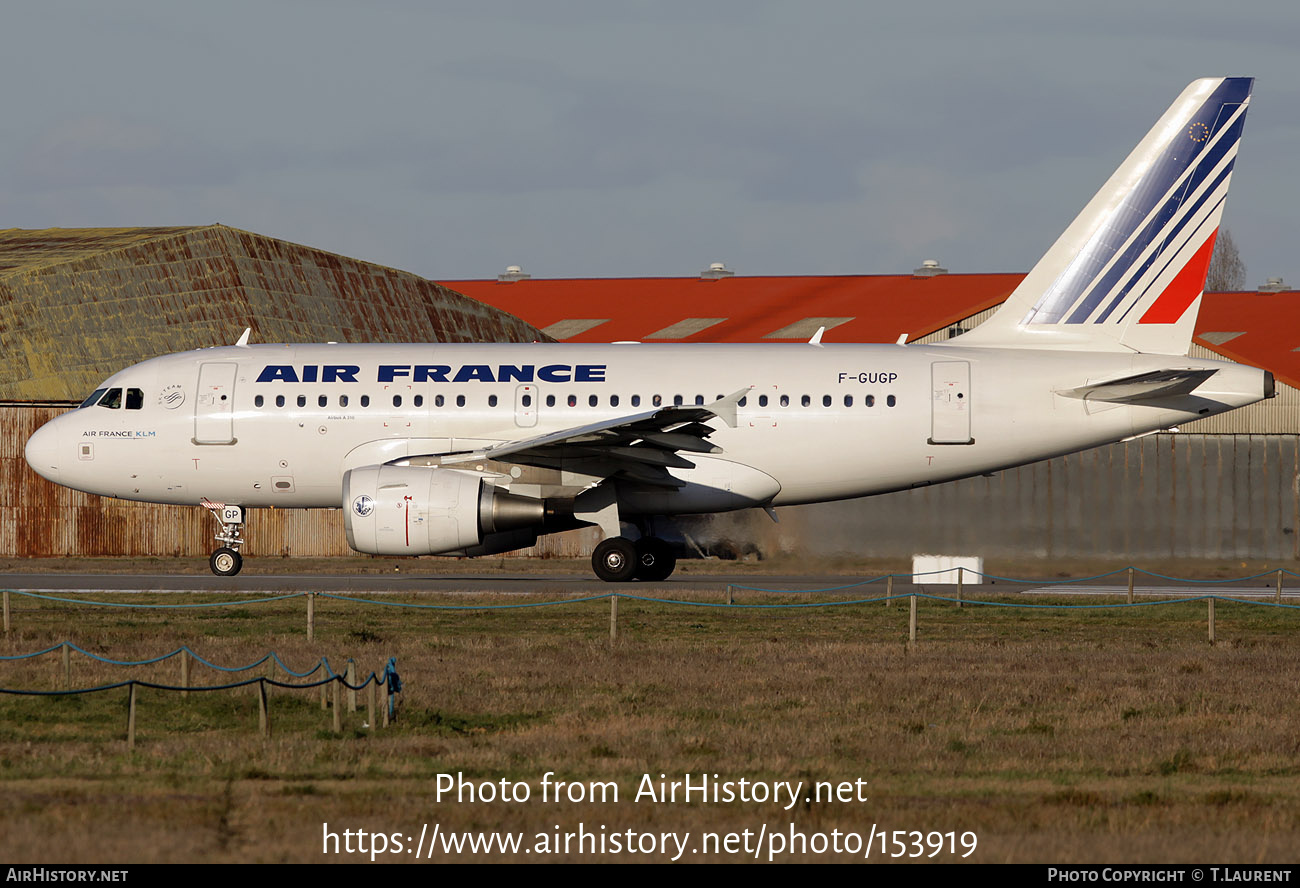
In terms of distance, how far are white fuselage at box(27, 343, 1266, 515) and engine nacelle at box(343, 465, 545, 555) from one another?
5.41ft

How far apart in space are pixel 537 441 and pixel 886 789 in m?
15.2

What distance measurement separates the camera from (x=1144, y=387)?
85.6 feet

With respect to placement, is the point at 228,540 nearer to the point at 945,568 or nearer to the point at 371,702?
the point at 945,568

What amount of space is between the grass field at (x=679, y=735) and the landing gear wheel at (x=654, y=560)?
20.3ft

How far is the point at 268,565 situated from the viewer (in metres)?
37.1

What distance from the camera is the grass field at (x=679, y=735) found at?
9.48 meters

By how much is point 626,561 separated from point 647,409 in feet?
9.46

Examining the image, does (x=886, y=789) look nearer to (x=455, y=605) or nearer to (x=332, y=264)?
(x=455, y=605)

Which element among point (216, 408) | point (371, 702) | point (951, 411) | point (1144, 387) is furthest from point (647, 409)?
point (371, 702)

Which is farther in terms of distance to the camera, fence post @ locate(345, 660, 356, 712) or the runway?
the runway

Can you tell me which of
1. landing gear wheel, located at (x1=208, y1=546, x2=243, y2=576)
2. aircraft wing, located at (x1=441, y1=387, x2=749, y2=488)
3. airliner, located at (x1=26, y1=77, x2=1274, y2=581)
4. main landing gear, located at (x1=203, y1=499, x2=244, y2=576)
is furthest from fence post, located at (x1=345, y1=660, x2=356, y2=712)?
landing gear wheel, located at (x1=208, y1=546, x2=243, y2=576)

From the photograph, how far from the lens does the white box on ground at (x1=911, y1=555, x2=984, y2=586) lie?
3108 centimetres

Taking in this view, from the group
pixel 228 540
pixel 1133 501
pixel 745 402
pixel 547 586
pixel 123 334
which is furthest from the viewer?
pixel 123 334

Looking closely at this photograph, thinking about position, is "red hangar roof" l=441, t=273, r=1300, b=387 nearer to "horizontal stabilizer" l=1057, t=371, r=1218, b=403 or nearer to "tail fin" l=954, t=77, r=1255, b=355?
"tail fin" l=954, t=77, r=1255, b=355
